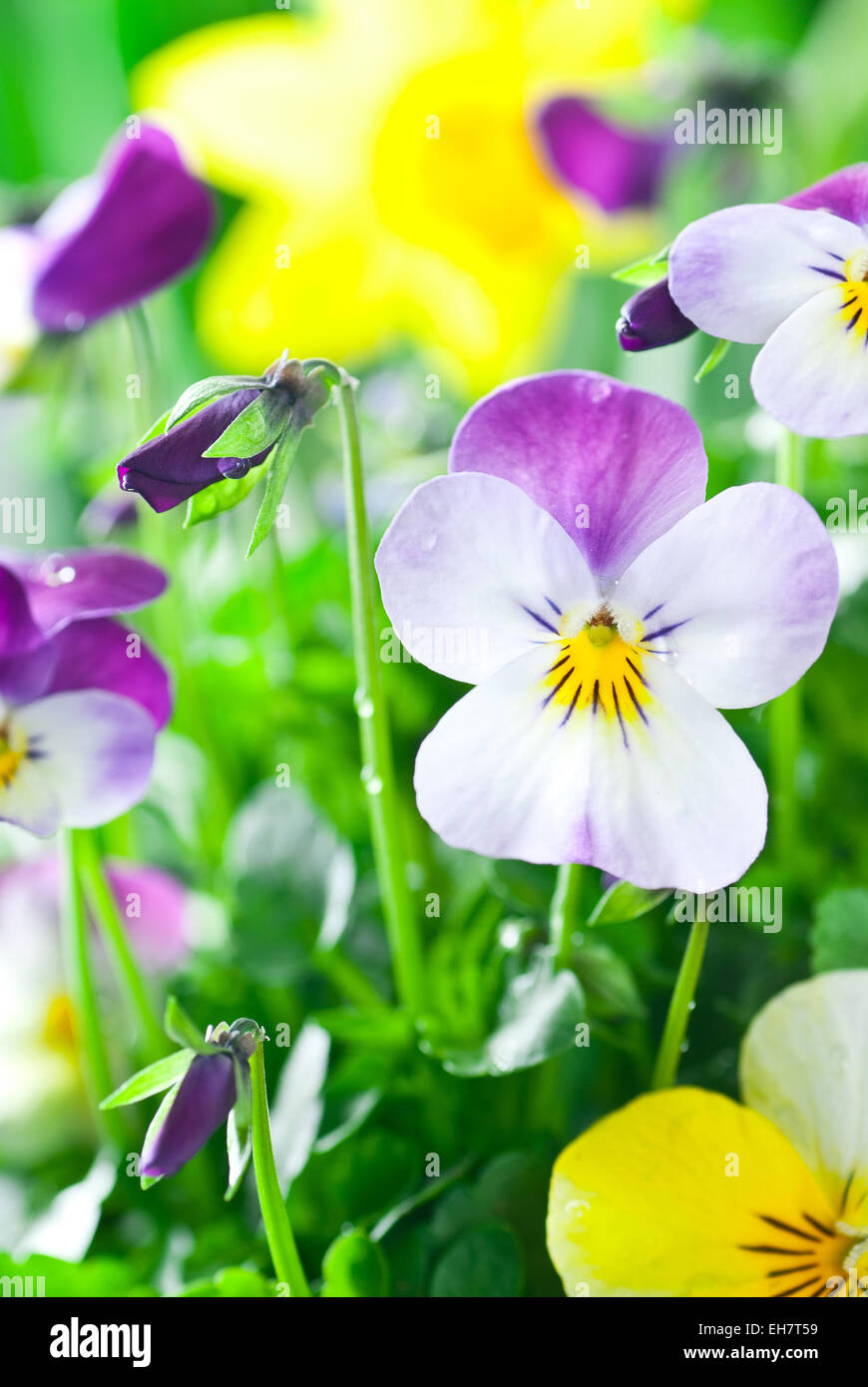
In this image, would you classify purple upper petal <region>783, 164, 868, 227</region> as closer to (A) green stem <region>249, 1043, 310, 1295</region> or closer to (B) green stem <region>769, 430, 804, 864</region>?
(B) green stem <region>769, 430, 804, 864</region>

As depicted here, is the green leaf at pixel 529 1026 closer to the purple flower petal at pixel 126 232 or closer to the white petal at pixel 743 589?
the white petal at pixel 743 589

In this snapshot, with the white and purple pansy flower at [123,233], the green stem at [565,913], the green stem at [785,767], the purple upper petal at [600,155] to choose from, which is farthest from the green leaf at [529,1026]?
the purple upper petal at [600,155]

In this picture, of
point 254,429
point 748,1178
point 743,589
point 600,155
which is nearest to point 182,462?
point 254,429

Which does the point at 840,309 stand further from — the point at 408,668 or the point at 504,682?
the point at 408,668

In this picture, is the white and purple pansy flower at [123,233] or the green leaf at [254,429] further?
the white and purple pansy flower at [123,233]

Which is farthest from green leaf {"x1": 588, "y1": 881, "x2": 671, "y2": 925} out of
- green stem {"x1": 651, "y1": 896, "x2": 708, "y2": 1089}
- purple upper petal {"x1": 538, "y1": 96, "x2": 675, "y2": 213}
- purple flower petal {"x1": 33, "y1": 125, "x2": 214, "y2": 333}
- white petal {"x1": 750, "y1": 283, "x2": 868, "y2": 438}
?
purple upper petal {"x1": 538, "y1": 96, "x2": 675, "y2": 213}

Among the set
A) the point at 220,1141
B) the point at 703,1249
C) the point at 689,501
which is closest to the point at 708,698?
the point at 689,501
